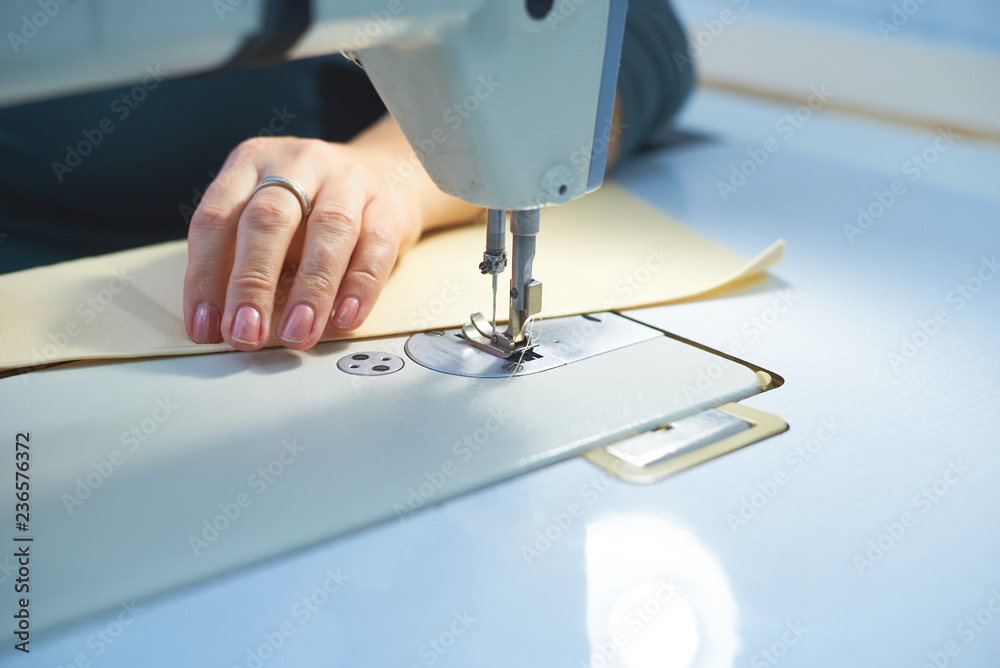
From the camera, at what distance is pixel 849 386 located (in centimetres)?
70

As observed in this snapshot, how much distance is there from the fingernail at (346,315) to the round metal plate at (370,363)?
0.03 meters

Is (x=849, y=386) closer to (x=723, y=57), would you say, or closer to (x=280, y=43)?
(x=280, y=43)

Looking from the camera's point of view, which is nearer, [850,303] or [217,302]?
[217,302]

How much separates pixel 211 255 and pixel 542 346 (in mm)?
289

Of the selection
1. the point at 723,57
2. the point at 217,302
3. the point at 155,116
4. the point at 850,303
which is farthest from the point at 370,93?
the point at 723,57

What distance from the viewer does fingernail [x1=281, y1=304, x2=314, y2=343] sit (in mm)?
695

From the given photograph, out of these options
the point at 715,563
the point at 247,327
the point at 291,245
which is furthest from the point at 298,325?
the point at 715,563

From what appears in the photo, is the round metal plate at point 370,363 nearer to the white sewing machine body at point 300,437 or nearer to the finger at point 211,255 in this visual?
the white sewing machine body at point 300,437

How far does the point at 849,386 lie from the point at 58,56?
0.58 m

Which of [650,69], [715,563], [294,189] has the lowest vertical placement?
[715,563]

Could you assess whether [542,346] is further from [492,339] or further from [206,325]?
[206,325]

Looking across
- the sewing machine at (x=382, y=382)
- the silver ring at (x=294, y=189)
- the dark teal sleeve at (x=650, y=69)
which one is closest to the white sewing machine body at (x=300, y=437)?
the sewing machine at (x=382, y=382)

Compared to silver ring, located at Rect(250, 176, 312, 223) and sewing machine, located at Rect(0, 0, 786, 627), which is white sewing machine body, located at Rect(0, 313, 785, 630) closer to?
sewing machine, located at Rect(0, 0, 786, 627)

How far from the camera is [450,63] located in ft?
1.82
